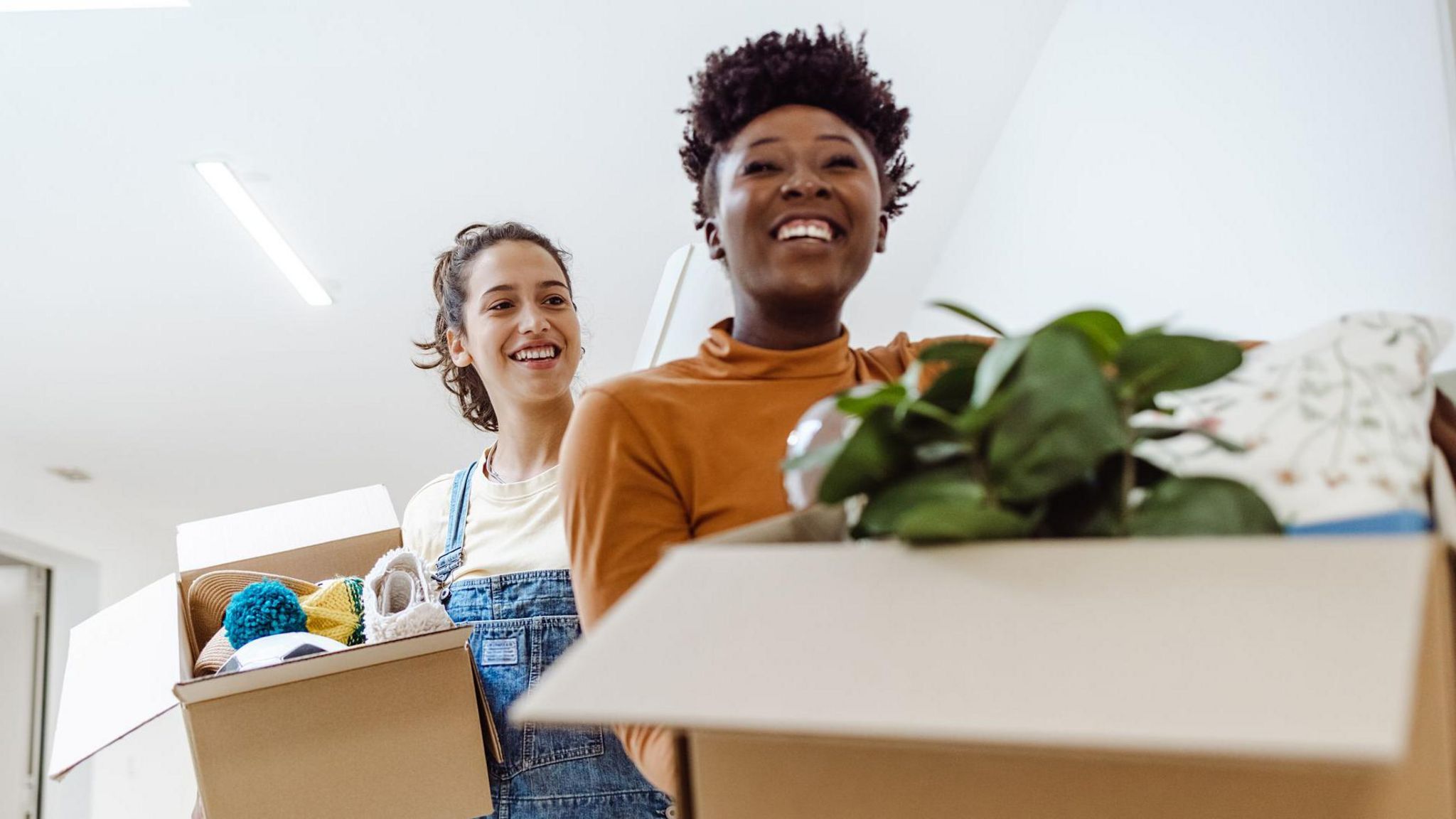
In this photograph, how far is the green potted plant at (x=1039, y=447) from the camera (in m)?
0.42

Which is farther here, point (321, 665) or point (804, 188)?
point (321, 665)

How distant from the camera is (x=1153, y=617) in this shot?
1.18 ft

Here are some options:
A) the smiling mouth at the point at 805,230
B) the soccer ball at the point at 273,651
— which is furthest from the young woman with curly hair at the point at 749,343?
the soccer ball at the point at 273,651

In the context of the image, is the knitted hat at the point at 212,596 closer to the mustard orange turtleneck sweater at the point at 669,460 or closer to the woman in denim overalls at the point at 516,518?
the woman in denim overalls at the point at 516,518

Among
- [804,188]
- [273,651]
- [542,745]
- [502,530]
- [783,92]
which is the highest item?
[783,92]

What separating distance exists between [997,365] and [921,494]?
0.06 meters

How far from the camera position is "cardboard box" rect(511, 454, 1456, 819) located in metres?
0.32

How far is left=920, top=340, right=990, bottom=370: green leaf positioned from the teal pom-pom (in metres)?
0.79

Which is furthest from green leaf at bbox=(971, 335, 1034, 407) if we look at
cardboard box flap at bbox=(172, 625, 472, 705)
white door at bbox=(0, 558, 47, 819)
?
A: white door at bbox=(0, 558, 47, 819)

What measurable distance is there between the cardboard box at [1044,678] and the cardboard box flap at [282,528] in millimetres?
1003

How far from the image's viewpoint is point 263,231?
3273mm

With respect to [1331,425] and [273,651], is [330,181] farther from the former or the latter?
[1331,425]

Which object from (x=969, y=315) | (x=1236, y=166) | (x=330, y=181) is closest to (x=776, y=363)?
(x=969, y=315)

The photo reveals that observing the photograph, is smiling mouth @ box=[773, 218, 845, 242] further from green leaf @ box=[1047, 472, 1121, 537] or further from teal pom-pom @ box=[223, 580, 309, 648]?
teal pom-pom @ box=[223, 580, 309, 648]
